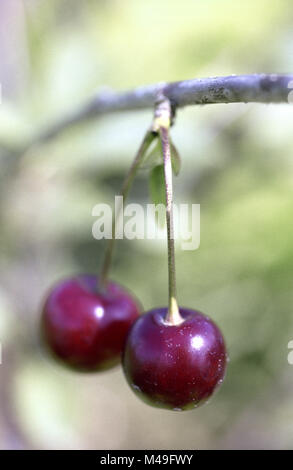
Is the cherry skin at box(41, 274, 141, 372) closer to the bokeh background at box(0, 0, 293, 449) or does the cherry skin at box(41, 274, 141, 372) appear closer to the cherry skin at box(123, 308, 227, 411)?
the cherry skin at box(123, 308, 227, 411)

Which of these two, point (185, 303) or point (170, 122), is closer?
point (170, 122)

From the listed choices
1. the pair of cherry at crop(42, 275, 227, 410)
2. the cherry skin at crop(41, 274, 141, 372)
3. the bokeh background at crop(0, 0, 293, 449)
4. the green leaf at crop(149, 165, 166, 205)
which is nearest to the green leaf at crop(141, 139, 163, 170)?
the green leaf at crop(149, 165, 166, 205)

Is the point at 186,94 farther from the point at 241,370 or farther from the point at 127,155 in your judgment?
the point at 241,370

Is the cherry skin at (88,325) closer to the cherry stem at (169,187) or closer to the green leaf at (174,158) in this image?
the cherry stem at (169,187)

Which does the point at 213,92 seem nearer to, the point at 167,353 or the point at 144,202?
the point at 167,353

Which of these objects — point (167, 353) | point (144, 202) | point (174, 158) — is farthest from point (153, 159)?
point (144, 202)

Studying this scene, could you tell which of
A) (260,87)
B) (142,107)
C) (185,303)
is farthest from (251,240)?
(260,87)

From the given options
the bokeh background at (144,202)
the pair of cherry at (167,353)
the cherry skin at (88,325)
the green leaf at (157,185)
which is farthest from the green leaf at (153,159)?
the bokeh background at (144,202)
